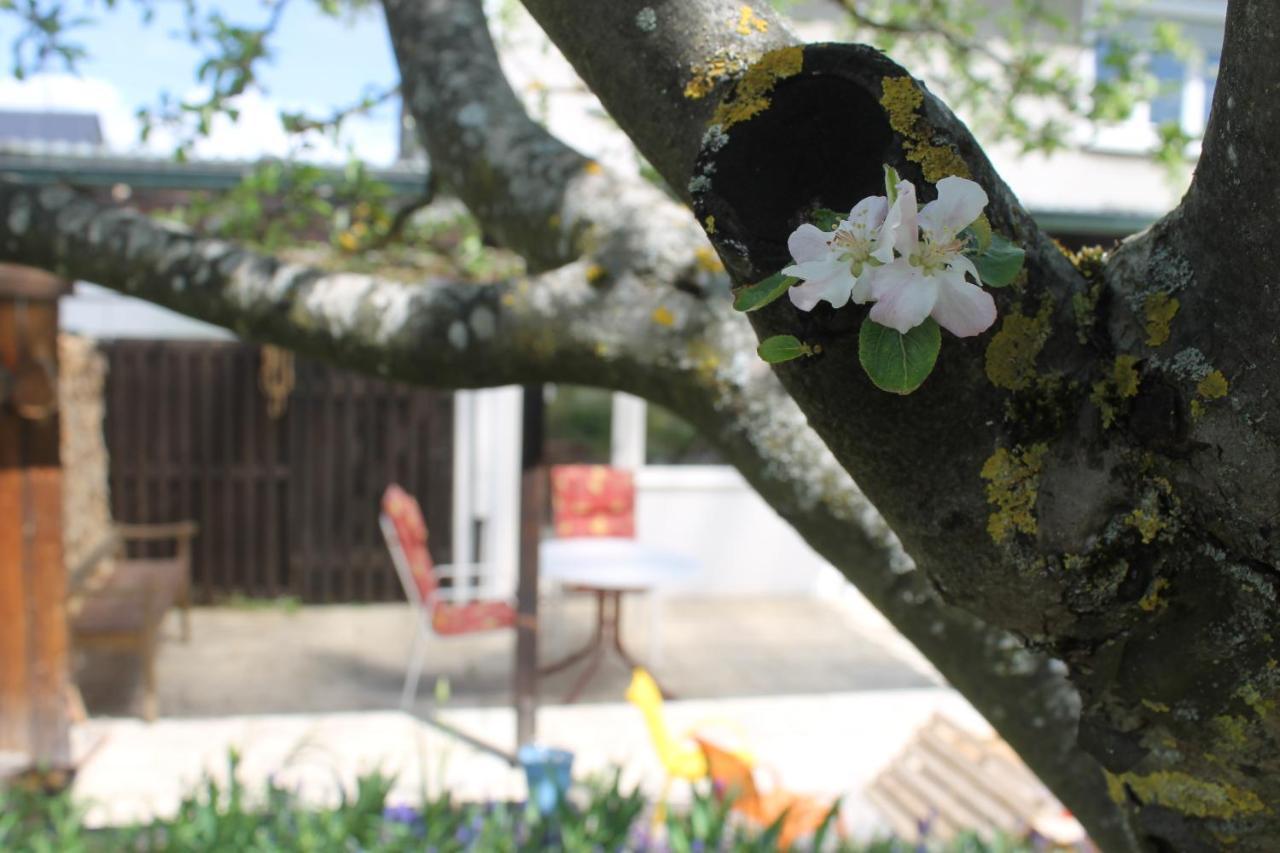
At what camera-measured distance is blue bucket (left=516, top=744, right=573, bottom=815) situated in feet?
10.2

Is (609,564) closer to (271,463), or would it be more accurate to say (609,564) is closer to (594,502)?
(594,502)

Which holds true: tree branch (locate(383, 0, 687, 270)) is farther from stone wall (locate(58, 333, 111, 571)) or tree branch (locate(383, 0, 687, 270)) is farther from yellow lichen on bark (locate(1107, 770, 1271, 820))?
stone wall (locate(58, 333, 111, 571))

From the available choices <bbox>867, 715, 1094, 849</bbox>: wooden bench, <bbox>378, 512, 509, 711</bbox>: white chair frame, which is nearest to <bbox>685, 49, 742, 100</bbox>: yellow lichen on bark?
<bbox>867, 715, 1094, 849</bbox>: wooden bench

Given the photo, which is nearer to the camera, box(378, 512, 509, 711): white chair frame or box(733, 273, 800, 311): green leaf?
box(733, 273, 800, 311): green leaf

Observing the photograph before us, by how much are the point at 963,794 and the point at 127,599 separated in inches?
177

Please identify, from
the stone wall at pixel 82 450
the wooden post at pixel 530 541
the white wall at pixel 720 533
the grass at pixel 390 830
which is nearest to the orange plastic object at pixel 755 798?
the grass at pixel 390 830

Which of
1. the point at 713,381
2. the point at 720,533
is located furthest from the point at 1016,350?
the point at 720,533

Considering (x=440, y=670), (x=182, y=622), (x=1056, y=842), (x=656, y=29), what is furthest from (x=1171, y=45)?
(x=182, y=622)

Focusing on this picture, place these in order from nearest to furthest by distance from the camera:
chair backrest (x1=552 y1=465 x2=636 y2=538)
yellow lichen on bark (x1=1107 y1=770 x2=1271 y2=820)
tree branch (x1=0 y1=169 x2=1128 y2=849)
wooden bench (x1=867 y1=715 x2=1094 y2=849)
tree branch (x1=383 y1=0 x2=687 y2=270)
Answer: yellow lichen on bark (x1=1107 y1=770 x2=1271 y2=820)
tree branch (x1=0 y1=169 x2=1128 y2=849)
tree branch (x1=383 y1=0 x2=687 y2=270)
wooden bench (x1=867 y1=715 x2=1094 y2=849)
chair backrest (x1=552 y1=465 x2=636 y2=538)

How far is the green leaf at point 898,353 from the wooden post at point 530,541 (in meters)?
4.71

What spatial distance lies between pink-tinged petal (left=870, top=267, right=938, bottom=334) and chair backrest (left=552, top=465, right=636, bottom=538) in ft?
21.3

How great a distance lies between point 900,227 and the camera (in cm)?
68

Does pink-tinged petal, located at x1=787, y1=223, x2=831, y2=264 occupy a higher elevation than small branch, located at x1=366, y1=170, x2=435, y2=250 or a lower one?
lower

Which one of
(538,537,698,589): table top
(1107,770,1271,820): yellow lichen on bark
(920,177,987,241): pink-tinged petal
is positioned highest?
(920,177,987,241): pink-tinged petal
